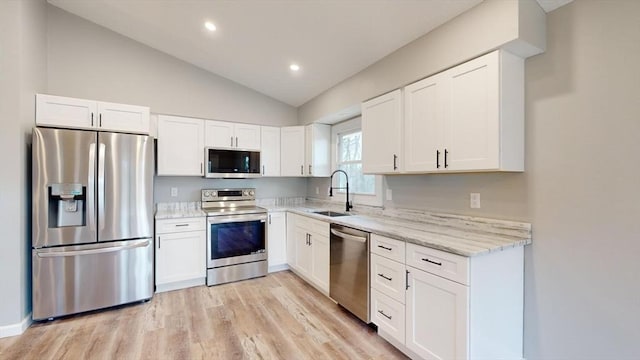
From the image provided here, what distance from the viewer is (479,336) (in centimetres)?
172

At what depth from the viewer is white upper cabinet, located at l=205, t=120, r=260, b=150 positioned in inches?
154

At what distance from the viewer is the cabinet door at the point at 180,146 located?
361 centimetres

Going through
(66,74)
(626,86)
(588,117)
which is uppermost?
(66,74)

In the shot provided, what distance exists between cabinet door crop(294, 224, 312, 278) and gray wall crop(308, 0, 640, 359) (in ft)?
7.28

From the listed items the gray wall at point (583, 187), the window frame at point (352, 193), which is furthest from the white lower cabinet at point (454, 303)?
the window frame at point (352, 193)

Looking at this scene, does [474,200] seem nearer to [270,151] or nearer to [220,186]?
[270,151]

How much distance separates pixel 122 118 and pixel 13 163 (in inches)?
36.9

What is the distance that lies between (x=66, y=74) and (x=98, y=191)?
63.9 inches

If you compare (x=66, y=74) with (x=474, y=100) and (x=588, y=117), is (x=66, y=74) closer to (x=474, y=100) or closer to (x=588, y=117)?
(x=474, y=100)

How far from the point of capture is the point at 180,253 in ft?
11.3

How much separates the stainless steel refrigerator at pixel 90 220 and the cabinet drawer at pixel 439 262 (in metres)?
2.75

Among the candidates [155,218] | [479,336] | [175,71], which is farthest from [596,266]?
[175,71]

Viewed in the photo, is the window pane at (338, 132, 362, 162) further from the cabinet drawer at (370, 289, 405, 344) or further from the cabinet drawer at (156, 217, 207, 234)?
the cabinet drawer at (156, 217, 207, 234)

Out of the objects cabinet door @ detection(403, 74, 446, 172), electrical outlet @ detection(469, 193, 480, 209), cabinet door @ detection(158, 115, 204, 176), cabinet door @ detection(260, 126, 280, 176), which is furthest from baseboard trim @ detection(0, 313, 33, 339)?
electrical outlet @ detection(469, 193, 480, 209)
